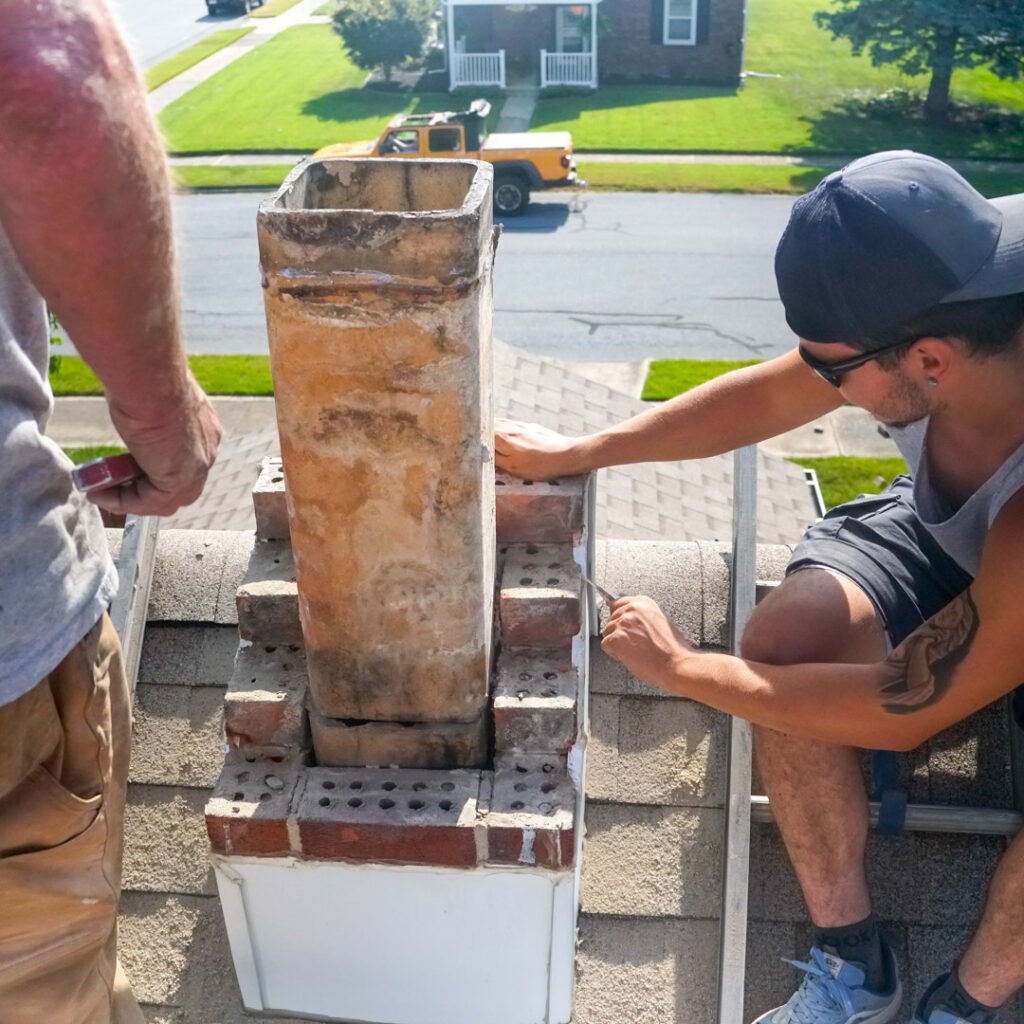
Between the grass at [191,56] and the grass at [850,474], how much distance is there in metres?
20.8

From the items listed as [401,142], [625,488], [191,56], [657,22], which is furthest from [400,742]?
[191,56]

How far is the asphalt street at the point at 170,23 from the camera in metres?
31.0

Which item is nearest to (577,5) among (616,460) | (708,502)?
(708,502)

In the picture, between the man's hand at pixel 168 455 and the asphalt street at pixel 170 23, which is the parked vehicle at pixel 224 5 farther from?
the man's hand at pixel 168 455

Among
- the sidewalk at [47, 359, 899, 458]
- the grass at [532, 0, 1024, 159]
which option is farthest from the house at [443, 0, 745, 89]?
the sidewalk at [47, 359, 899, 458]

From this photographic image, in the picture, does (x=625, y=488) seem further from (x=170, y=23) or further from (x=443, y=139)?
(x=170, y=23)

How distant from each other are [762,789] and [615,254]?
1347 centimetres

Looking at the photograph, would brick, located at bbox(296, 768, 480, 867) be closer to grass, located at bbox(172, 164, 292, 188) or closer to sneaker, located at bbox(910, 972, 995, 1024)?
sneaker, located at bbox(910, 972, 995, 1024)

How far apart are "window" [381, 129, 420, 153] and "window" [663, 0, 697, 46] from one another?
38.2 feet

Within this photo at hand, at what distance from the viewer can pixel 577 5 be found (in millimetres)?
25641

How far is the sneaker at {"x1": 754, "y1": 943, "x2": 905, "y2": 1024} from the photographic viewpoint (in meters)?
2.30

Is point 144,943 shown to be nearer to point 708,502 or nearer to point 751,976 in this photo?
point 751,976

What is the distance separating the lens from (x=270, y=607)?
2.27m

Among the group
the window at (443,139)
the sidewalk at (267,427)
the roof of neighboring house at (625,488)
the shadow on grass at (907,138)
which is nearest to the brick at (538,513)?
the roof of neighboring house at (625,488)
